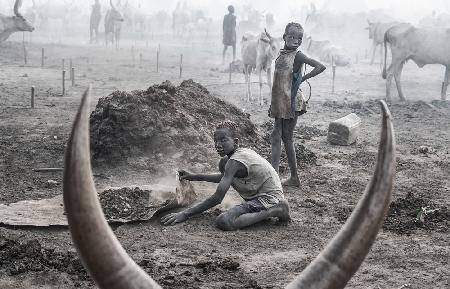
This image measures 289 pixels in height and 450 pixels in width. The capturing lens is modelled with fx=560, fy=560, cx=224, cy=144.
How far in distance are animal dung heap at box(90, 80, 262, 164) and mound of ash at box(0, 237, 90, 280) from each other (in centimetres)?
279

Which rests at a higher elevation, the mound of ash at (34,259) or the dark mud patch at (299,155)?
the dark mud patch at (299,155)

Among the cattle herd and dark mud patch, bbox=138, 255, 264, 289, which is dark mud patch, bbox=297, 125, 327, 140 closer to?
the cattle herd

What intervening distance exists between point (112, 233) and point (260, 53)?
40.2ft

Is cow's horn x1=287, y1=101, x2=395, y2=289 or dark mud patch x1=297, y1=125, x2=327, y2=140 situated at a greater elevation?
cow's horn x1=287, y1=101, x2=395, y2=289

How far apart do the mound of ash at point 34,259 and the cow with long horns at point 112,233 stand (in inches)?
90.5

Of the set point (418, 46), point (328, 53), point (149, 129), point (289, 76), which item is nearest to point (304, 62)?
point (289, 76)

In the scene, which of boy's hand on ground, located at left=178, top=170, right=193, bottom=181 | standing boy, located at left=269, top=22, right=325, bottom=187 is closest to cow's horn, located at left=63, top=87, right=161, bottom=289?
boy's hand on ground, located at left=178, top=170, right=193, bottom=181

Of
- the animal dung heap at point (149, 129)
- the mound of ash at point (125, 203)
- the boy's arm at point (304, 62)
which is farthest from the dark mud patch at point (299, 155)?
the mound of ash at point (125, 203)

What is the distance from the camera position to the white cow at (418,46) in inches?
582

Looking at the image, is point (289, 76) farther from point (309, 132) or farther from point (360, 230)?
point (360, 230)

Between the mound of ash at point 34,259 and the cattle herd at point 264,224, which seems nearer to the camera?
the cattle herd at point 264,224

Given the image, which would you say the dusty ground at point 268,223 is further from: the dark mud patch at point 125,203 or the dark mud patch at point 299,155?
the dark mud patch at point 125,203

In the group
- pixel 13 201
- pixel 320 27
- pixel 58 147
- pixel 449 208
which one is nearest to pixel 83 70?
pixel 58 147

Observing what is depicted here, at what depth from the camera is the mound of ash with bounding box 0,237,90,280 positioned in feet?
14.2
